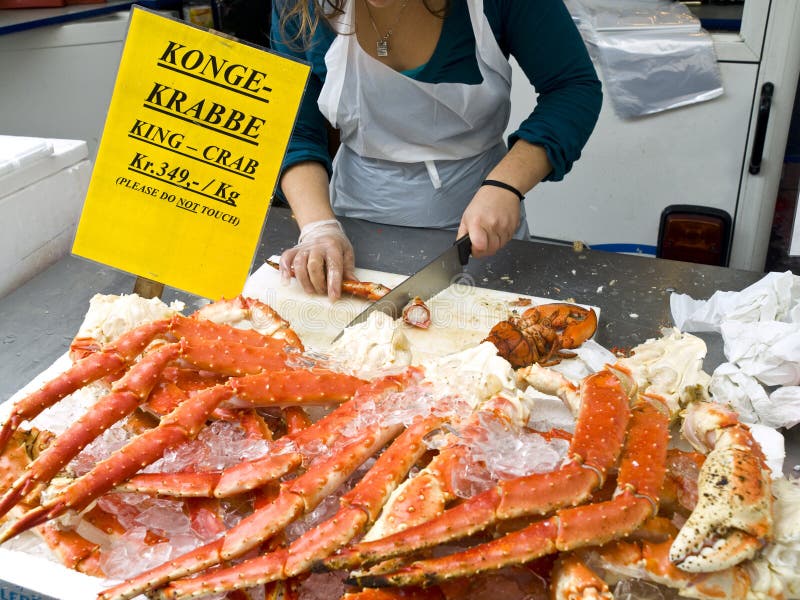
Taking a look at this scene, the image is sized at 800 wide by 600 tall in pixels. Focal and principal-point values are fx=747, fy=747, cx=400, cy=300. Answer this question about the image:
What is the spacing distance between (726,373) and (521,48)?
4.79 feet

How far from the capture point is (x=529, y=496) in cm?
105

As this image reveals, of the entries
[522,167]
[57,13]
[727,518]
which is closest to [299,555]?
[727,518]

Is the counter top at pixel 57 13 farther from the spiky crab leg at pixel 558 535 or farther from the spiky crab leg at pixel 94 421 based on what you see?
the spiky crab leg at pixel 558 535

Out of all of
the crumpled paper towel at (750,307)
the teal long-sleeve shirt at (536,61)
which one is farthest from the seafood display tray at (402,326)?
the teal long-sleeve shirt at (536,61)

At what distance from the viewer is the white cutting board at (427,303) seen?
200 centimetres

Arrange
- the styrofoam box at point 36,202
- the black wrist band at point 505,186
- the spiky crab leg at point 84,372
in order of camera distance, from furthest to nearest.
Answer: the black wrist band at point 505,186
the styrofoam box at point 36,202
the spiky crab leg at point 84,372

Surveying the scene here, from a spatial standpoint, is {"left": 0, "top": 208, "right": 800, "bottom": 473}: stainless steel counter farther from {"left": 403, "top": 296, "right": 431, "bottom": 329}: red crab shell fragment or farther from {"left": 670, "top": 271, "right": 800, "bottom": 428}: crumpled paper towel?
{"left": 403, "top": 296, "right": 431, "bottom": 329}: red crab shell fragment

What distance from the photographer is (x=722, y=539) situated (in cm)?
99

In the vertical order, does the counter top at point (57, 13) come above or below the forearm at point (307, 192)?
above

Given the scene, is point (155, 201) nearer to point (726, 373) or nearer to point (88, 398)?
point (88, 398)

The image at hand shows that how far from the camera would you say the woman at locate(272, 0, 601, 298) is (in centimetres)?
257

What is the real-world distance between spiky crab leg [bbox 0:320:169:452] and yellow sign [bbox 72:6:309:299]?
0.41 m

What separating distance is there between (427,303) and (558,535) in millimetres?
1210

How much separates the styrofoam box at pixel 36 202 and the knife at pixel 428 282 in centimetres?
115
